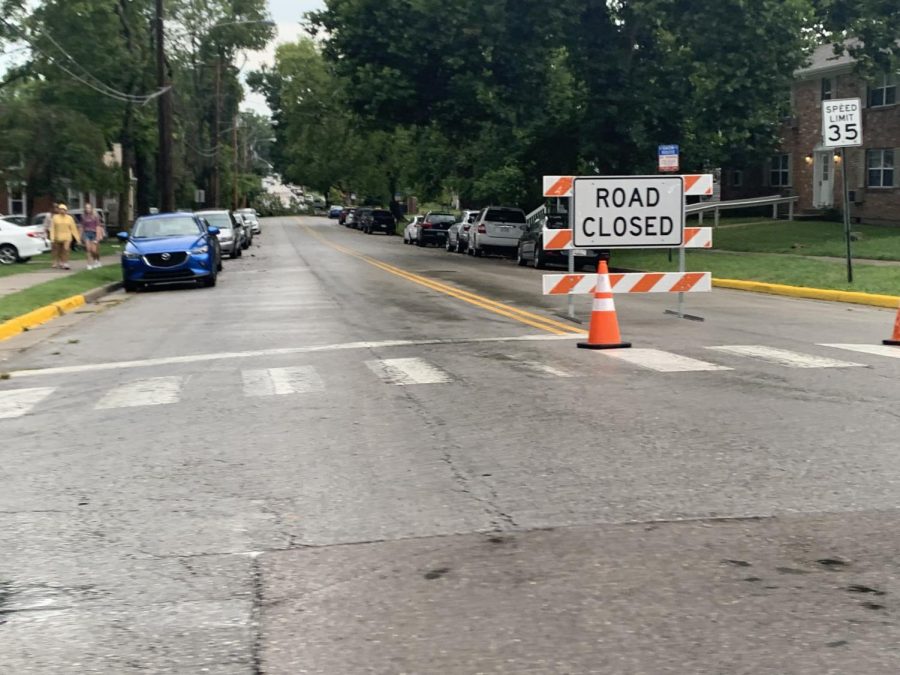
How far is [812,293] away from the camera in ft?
65.2

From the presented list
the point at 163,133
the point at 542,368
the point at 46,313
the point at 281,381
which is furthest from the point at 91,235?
the point at 542,368

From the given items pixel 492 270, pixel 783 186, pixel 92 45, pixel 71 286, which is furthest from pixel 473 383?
pixel 783 186

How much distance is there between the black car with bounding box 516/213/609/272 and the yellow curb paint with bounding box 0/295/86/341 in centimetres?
1277

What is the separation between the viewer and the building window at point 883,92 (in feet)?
130

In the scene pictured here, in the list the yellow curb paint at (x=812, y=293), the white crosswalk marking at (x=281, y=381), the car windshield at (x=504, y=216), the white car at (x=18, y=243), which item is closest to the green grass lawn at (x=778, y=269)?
the yellow curb paint at (x=812, y=293)

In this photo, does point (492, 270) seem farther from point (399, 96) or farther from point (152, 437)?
point (152, 437)

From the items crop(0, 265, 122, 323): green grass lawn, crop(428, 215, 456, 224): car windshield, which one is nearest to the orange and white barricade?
crop(0, 265, 122, 323): green grass lawn

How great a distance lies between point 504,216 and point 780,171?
17.3 meters

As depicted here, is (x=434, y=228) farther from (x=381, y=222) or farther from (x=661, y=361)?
(x=661, y=361)

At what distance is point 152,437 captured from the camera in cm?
756

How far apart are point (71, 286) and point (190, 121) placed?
184 feet

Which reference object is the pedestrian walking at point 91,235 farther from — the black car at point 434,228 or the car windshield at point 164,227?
the black car at point 434,228

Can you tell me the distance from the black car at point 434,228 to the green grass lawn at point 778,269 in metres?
17.9

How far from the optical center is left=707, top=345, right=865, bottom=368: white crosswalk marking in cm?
1030
